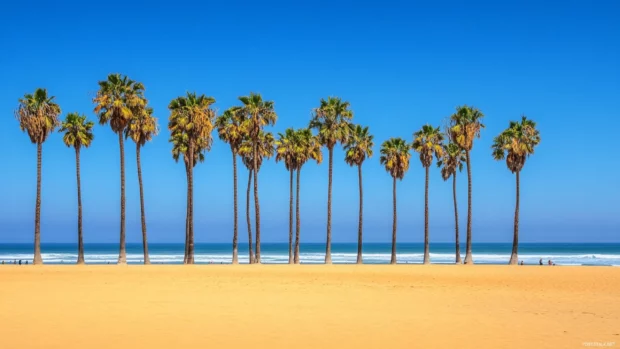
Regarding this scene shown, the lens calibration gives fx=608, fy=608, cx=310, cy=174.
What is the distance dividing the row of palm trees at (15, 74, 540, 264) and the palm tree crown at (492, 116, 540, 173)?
0.11m

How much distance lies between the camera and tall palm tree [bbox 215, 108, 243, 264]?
204 feet

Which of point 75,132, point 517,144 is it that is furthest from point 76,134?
point 517,144

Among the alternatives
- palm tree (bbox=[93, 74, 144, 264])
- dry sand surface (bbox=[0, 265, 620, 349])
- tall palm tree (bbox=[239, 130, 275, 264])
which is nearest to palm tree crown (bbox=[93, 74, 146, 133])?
palm tree (bbox=[93, 74, 144, 264])

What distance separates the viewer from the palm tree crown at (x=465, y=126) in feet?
210

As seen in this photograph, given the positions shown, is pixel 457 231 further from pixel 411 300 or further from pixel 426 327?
pixel 426 327

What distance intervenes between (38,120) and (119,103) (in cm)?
731

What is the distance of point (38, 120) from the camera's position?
2164 inches

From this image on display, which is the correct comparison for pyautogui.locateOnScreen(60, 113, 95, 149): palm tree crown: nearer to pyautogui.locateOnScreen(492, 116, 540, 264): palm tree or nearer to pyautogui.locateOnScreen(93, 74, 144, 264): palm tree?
pyautogui.locateOnScreen(93, 74, 144, 264): palm tree

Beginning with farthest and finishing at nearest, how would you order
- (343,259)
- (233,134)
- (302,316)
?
(343,259), (233,134), (302,316)

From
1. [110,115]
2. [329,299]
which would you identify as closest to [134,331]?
[329,299]

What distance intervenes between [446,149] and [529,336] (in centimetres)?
5728

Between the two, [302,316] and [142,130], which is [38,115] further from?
[302,316]

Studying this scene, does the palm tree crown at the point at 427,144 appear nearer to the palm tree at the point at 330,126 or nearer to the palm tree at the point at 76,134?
the palm tree at the point at 330,126

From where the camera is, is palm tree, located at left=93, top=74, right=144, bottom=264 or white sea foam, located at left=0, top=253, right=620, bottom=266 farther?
white sea foam, located at left=0, top=253, right=620, bottom=266
